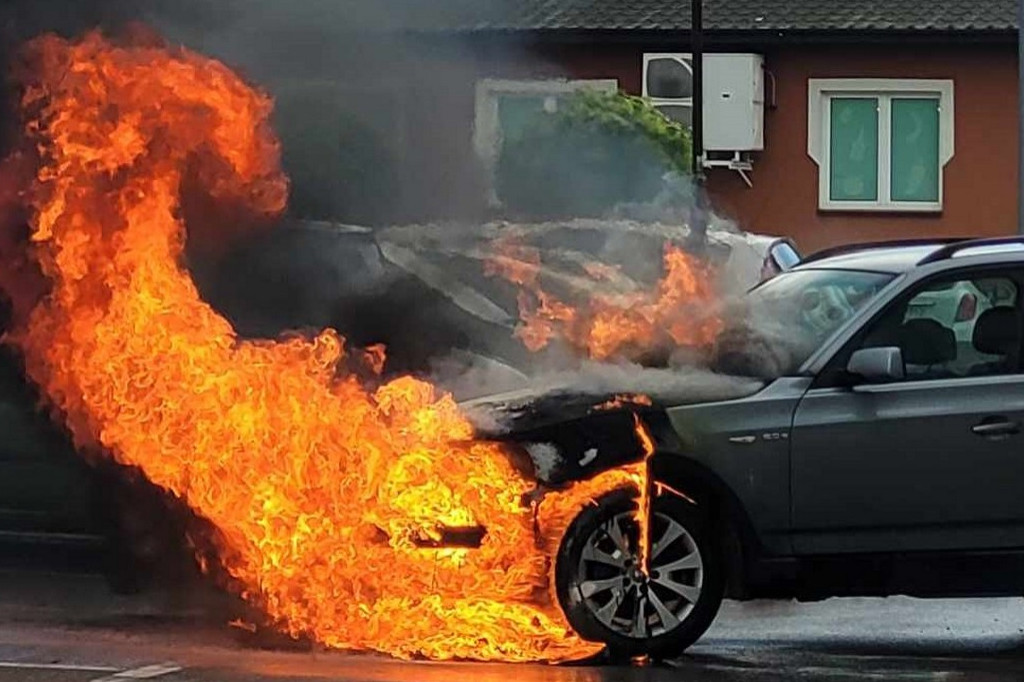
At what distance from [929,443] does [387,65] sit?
3705 mm

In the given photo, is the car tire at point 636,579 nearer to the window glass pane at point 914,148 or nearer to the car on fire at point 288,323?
the car on fire at point 288,323

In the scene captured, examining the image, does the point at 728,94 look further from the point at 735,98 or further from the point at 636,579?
the point at 636,579

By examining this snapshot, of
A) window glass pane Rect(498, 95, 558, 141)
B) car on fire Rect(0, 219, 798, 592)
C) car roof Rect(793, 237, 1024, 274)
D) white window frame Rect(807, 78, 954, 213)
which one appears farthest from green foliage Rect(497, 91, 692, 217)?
white window frame Rect(807, 78, 954, 213)

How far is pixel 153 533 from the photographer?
9.25 metres

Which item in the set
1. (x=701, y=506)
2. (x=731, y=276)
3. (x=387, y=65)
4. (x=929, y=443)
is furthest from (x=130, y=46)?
(x=929, y=443)

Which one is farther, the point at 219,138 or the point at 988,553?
the point at 219,138

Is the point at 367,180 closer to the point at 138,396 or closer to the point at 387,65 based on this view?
the point at 387,65

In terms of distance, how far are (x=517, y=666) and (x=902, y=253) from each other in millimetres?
2613

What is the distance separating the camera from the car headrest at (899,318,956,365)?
8.00 m

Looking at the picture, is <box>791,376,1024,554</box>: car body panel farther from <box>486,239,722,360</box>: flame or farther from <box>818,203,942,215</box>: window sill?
<box>818,203,942,215</box>: window sill

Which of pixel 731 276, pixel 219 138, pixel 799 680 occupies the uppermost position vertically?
pixel 219 138

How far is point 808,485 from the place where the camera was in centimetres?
783

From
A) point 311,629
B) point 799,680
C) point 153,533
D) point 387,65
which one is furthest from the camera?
point 387,65

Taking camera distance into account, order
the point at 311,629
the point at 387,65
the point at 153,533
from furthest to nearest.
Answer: the point at 387,65, the point at 153,533, the point at 311,629
